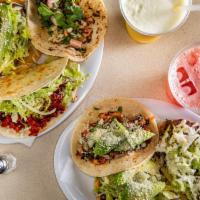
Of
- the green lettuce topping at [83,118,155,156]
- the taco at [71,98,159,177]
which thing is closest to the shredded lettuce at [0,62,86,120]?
the taco at [71,98,159,177]

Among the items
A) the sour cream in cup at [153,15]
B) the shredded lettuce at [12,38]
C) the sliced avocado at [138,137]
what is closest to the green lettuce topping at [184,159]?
the sliced avocado at [138,137]

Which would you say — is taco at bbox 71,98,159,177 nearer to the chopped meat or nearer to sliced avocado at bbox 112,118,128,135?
sliced avocado at bbox 112,118,128,135

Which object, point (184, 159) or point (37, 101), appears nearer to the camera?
point (184, 159)

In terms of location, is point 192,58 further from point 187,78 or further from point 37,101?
point 37,101

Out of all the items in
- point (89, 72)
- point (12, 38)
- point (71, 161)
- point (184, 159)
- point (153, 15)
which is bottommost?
point (71, 161)

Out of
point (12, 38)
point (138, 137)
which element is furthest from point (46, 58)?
point (138, 137)

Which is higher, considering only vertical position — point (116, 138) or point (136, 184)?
point (116, 138)

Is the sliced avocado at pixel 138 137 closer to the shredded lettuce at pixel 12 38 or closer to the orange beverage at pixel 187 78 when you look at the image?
the orange beverage at pixel 187 78
